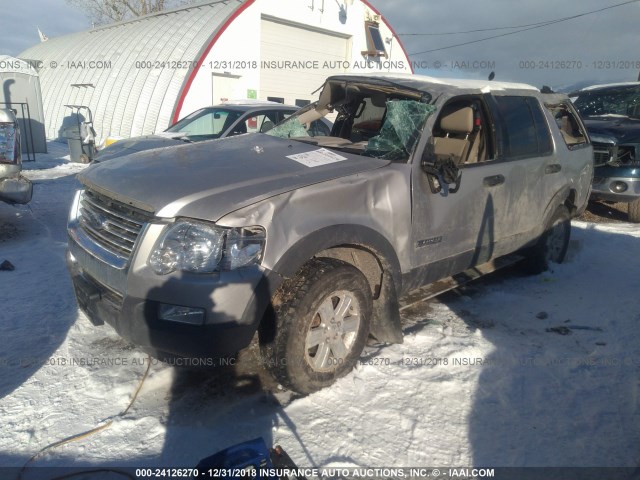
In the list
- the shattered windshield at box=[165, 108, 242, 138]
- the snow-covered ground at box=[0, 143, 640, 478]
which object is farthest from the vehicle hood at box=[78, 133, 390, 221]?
the shattered windshield at box=[165, 108, 242, 138]

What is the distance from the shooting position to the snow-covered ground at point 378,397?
8.52 feet

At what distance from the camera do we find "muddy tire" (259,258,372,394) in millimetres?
2758

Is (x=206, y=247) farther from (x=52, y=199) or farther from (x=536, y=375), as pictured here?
A: (x=52, y=199)

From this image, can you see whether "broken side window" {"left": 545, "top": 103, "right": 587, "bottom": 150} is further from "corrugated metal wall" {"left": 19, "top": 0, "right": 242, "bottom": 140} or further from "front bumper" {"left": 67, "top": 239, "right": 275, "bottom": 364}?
"corrugated metal wall" {"left": 19, "top": 0, "right": 242, "bottom": 140}

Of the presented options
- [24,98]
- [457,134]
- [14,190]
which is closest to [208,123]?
A: [14,190]

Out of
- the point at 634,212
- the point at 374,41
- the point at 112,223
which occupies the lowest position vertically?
the point at 634,212

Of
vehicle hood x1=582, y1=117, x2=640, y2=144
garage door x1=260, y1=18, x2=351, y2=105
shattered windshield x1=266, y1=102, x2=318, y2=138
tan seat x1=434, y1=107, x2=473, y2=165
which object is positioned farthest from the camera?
garage door x1=260, y1=18, x2=351, y2=105

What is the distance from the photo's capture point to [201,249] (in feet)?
8.30

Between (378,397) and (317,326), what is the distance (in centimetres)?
60

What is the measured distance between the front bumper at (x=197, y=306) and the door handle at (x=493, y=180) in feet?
7.13

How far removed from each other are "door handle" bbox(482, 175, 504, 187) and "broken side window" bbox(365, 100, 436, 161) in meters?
0.75

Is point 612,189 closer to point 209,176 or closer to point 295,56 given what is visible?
point 209,176

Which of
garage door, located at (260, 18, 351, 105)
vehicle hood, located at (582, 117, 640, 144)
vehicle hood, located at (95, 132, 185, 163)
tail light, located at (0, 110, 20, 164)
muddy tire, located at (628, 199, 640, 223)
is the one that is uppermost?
garage door, located at (260, 18, 351, 105)

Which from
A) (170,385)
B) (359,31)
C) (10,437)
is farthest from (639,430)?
(359,31)
